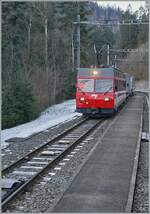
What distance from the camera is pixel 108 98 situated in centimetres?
2605

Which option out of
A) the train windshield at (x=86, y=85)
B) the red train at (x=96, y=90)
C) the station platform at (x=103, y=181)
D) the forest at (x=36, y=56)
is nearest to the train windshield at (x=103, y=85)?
the red train at (x=96, y=90)

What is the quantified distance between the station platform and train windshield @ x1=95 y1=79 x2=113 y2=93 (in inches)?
346

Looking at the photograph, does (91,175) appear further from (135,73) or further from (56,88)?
(135,73)

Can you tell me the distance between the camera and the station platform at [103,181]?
878 centimetres

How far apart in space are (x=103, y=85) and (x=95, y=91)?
1.90 feet

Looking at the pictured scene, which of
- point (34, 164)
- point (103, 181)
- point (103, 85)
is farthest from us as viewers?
point (103, 85)

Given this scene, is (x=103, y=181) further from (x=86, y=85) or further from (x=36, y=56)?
(x=36, y=56)

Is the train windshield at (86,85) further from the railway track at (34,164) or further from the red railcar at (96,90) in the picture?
the railway track at (34,164)

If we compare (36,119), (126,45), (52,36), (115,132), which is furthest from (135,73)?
(115,132)

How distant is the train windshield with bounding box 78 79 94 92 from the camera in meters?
26.3

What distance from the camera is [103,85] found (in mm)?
26141

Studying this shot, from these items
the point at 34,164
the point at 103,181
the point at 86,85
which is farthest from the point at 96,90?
the point at 103,181

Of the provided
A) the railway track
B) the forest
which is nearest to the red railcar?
the forest

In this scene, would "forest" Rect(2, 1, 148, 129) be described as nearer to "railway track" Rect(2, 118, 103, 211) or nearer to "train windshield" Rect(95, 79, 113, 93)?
"train windshield" Rect(95, 79, 113, 93)
